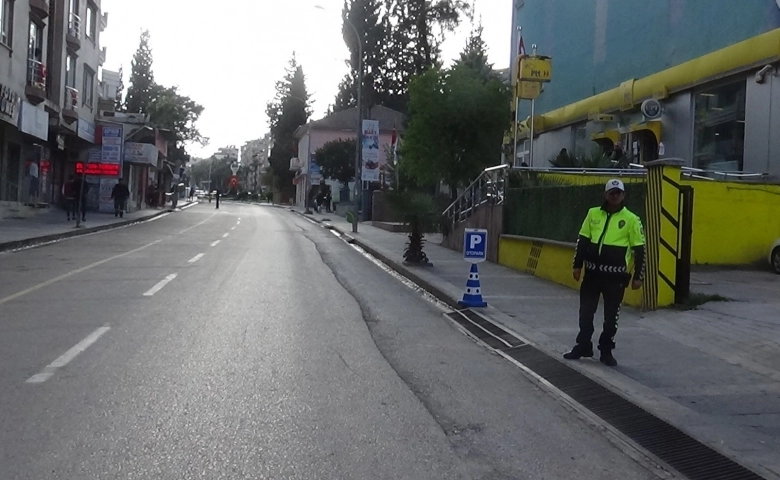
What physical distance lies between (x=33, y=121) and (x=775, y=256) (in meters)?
25.2

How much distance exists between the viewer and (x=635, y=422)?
23.2ft

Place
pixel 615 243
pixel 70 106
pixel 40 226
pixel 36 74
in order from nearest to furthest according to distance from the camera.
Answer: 1. pixel 615 243
2. pixel 40 226
3. pixel 36 74
4. pixel 70 106

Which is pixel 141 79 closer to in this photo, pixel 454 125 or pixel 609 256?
pixel 454 125

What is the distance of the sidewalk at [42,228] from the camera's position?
22.4 m

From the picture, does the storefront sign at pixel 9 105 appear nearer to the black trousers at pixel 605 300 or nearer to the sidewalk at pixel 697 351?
the sidewalk at pixel 697 351

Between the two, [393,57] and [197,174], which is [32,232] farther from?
[197,174]

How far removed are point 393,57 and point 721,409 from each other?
4685 centimetres

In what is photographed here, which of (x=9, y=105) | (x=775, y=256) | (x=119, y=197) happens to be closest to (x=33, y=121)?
(x=9, y=105)

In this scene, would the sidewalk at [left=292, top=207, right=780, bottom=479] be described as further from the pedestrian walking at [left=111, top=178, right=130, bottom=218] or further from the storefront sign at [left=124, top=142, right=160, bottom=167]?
the storefront sign at [left=124, top=142, right=160, bottom=167]

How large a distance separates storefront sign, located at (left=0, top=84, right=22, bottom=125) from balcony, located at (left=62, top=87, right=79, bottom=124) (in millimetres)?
6825

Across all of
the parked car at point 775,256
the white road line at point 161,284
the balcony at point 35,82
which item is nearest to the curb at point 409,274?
the white road line at point 161,284

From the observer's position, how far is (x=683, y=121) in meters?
22.7

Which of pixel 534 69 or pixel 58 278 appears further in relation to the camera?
pixel 534 69

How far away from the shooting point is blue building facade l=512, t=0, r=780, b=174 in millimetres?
19328
